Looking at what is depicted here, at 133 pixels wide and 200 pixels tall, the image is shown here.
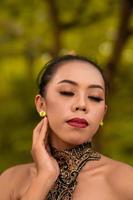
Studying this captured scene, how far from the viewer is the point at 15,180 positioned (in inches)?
134

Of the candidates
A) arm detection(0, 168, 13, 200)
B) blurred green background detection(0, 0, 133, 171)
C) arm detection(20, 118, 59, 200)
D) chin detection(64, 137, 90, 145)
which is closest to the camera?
arm detection(20, 118, 59, 200)

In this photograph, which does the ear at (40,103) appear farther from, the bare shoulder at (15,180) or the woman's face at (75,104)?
the bare shoulder at (15,180)

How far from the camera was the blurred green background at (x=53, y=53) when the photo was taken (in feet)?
36.6

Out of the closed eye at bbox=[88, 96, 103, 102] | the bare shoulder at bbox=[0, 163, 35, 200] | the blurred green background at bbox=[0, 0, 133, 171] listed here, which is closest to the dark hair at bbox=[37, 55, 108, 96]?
the closed eye at bbox=[88, 96, 103, 102]

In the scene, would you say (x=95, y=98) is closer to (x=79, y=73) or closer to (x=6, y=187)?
(x=79, y=73)

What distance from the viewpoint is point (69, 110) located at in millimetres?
3254

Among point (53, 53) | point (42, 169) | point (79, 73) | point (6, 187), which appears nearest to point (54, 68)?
point (79, 73)

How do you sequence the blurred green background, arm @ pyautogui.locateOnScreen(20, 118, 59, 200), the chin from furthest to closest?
the blurred green background, the chin, arm @ pyautogui.locateOnScreen(20, 118, 59, 200)

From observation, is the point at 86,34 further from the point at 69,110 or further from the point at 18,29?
the point at 69,110

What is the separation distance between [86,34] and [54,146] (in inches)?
329

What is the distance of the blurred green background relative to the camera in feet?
36.6

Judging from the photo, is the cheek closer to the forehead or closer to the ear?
the forehead

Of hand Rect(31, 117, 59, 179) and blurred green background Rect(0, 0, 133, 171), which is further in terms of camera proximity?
blurred green background Rect(0, 0, 133, 171)

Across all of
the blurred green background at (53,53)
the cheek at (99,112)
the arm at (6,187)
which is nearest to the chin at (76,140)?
the cheek at (99,112)
